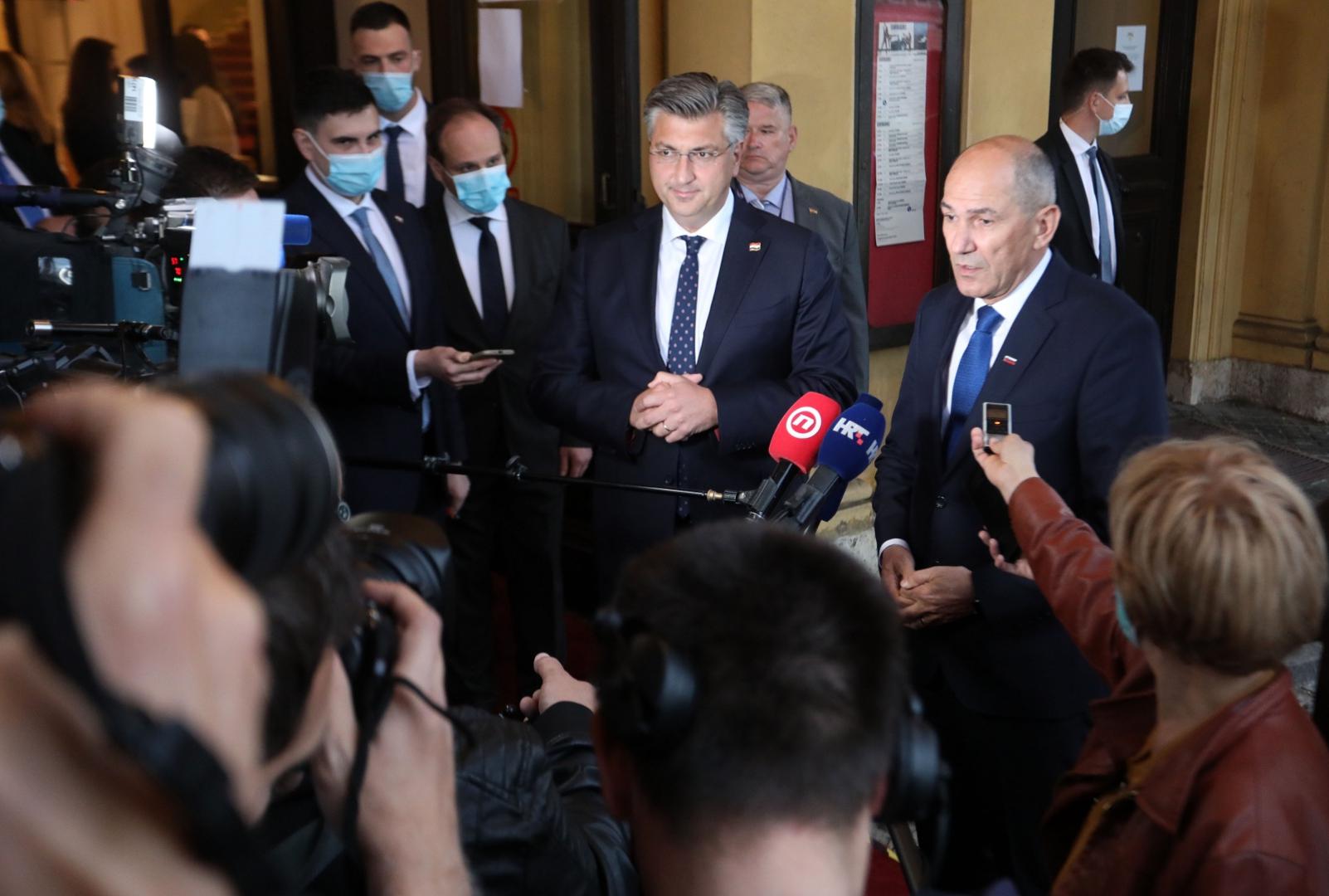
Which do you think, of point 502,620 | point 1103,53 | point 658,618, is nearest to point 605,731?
point 658,618

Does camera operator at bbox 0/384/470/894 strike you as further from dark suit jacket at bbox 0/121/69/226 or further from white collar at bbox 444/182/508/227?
dark suit jacket at bbox 0/121/69/226

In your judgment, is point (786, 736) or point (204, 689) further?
point (786, 736)

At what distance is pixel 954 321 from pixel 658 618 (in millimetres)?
1712

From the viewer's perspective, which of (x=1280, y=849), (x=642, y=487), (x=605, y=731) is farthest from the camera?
(x=642, y=487)

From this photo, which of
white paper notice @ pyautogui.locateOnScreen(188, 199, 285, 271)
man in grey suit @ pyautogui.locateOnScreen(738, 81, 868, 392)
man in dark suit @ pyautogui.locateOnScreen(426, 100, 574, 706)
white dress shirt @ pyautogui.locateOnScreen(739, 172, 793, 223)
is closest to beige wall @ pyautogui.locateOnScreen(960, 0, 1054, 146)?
man in grey suit @ pyautogui.locateOnScreen(738, 81, 868, 392)

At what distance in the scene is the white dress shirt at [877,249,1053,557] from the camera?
2387 mm

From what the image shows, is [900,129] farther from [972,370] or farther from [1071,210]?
[972,370]

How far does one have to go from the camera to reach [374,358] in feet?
9.71

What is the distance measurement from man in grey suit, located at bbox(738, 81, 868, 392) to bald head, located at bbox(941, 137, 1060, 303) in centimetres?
116

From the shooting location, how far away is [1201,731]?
136cm

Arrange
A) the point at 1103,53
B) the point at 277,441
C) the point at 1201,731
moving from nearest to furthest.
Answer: the point at 277,441 < the point at 1201,731 < the point at 1103,53

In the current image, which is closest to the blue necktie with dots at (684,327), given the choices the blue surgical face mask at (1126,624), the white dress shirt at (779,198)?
the white dress shirt at (779,198)

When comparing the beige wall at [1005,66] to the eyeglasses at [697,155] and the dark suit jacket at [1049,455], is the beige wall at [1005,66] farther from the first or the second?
the dark suit jacket at [1049,455]

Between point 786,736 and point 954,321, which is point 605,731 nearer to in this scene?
point 786,736
